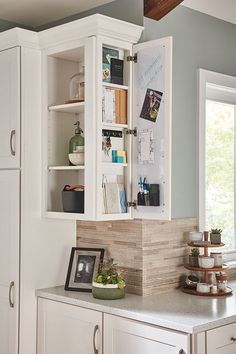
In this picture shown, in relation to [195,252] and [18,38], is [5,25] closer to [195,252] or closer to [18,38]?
[18,38]

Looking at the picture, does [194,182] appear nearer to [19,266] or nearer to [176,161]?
[176,161]

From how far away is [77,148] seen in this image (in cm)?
310

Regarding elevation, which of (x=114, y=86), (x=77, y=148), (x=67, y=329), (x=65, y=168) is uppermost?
(x=114, y=86)

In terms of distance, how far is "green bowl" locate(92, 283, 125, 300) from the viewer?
2.91m

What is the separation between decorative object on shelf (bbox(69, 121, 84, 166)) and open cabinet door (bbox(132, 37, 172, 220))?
0.30 metres

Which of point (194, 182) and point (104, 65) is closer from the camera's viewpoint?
point (104, 65)

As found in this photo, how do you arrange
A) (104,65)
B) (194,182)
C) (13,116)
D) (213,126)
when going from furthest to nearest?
1. (213,126)
2. (194,182)
3. (13,116)
4. (104,65)

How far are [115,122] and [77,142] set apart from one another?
0.29 metres

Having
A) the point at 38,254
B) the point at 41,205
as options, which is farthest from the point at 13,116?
the point at 38,254

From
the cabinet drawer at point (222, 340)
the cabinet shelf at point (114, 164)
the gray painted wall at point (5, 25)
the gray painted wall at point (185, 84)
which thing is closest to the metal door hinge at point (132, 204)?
the cabinet shelf at point (114, 164)

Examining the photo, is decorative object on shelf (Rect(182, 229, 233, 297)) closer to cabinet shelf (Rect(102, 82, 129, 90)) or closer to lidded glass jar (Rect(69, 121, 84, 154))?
lidded glass jar (Rect(69, 121, 84, 154))

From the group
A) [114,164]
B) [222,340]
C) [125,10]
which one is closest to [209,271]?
[222,340]

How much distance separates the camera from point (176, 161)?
3230 millimetres

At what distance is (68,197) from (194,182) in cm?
80
